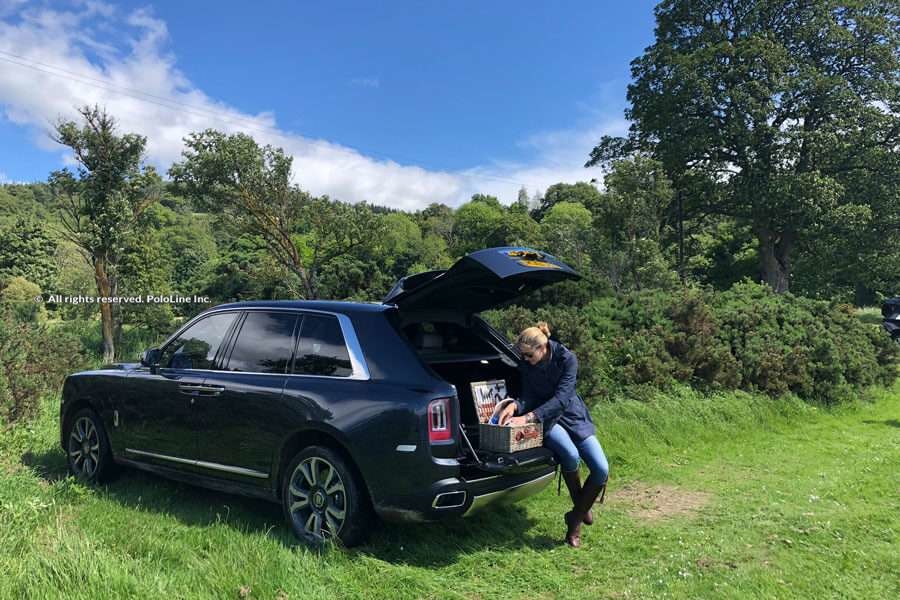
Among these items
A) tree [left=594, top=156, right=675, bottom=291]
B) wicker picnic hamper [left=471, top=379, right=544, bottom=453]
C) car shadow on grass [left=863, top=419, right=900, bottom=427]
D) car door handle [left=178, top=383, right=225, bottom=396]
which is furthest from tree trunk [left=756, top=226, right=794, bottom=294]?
car door handle [left=178, top=383, right=225, bottom=396]

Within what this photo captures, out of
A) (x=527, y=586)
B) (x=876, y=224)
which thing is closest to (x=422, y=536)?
(x=527, y=586)

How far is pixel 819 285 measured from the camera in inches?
1182

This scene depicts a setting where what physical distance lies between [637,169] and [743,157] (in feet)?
33.6

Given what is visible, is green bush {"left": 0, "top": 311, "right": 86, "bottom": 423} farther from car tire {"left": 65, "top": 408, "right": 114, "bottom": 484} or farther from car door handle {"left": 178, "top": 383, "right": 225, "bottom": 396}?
car door handle {"left": 178, "top": 383, "right": 225, "bottom": 396}

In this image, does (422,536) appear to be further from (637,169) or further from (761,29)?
(761,29)

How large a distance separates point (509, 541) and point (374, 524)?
1096 millimetres

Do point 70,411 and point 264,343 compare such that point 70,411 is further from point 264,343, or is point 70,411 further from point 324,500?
point 324,500

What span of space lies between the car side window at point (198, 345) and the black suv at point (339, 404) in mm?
12

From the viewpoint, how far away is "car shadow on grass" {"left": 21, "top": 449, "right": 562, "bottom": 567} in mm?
4230

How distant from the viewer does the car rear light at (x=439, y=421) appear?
385 cm

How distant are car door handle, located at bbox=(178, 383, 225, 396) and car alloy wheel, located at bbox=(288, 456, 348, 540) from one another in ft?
3.30

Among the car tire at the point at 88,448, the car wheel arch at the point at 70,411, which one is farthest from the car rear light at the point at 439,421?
the car wheel arch at the point at 70,411

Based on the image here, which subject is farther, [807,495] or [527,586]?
[807,495]

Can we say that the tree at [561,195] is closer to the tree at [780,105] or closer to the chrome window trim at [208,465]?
the tree at [780,105]
